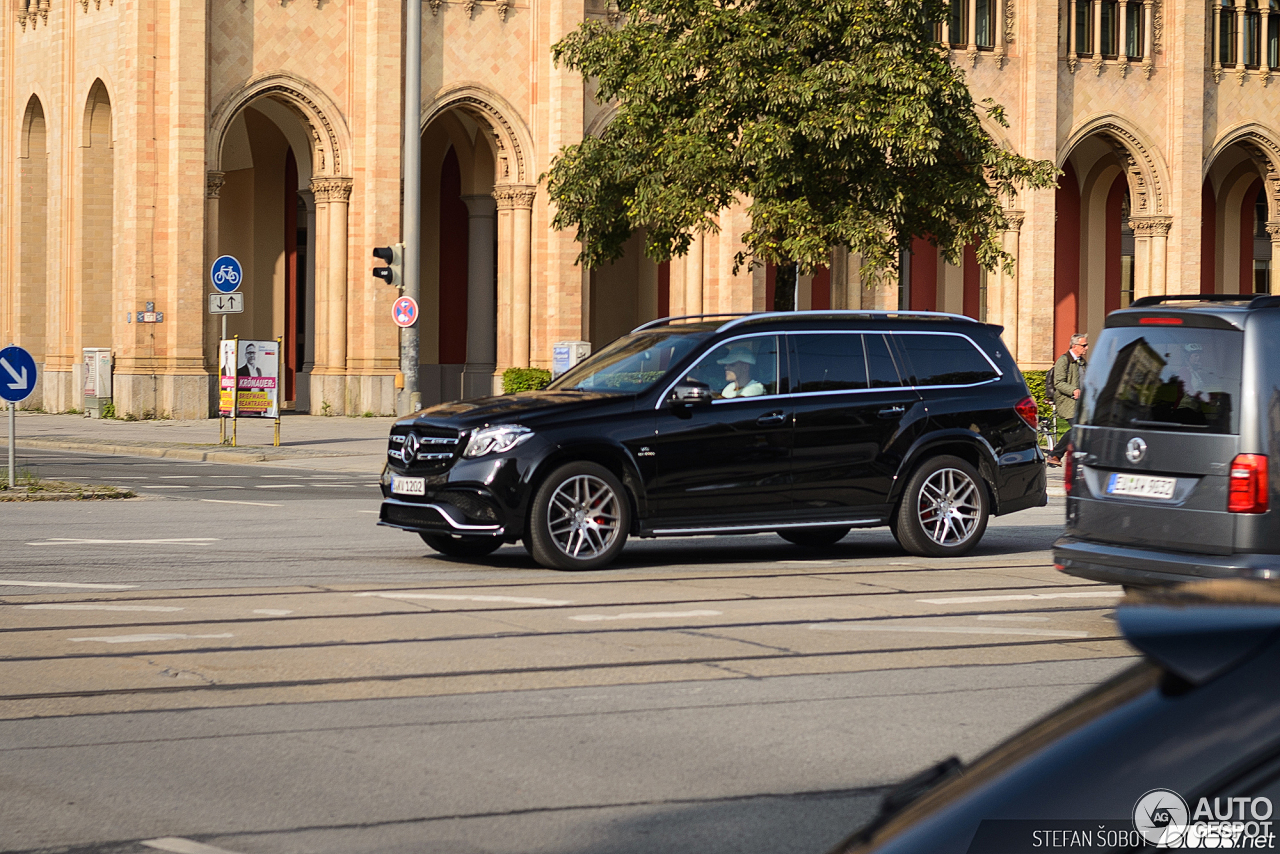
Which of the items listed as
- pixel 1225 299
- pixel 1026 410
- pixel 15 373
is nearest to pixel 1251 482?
pixel 1225 299

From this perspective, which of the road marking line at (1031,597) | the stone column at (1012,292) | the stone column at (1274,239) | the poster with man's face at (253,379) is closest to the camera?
the road marking line at (1031,597)

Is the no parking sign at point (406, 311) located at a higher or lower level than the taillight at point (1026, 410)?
higher

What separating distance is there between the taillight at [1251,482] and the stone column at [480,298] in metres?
35.2

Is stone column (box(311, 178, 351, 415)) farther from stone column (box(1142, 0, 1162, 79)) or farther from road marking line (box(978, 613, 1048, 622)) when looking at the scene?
road marking line (box(978, 613, 1048, 622))

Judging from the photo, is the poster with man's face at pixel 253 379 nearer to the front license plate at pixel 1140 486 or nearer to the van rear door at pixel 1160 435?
the van rear door at pixel 1160 435

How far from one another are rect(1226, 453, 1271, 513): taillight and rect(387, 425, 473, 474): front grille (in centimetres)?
508

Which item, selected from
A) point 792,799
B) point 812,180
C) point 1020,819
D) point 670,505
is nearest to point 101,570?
point 670,505

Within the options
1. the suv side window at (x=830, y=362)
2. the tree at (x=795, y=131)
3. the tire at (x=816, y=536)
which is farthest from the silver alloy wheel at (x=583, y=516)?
the tree at (x=795, y=131)

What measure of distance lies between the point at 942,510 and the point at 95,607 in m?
6.26

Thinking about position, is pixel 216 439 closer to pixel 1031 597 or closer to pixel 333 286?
pixel 333 286

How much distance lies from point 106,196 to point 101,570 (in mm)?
30029

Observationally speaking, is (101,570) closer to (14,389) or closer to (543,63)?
(14,389)

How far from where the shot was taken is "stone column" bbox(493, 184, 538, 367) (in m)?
39.4

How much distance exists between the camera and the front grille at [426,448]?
1112 centimetres
